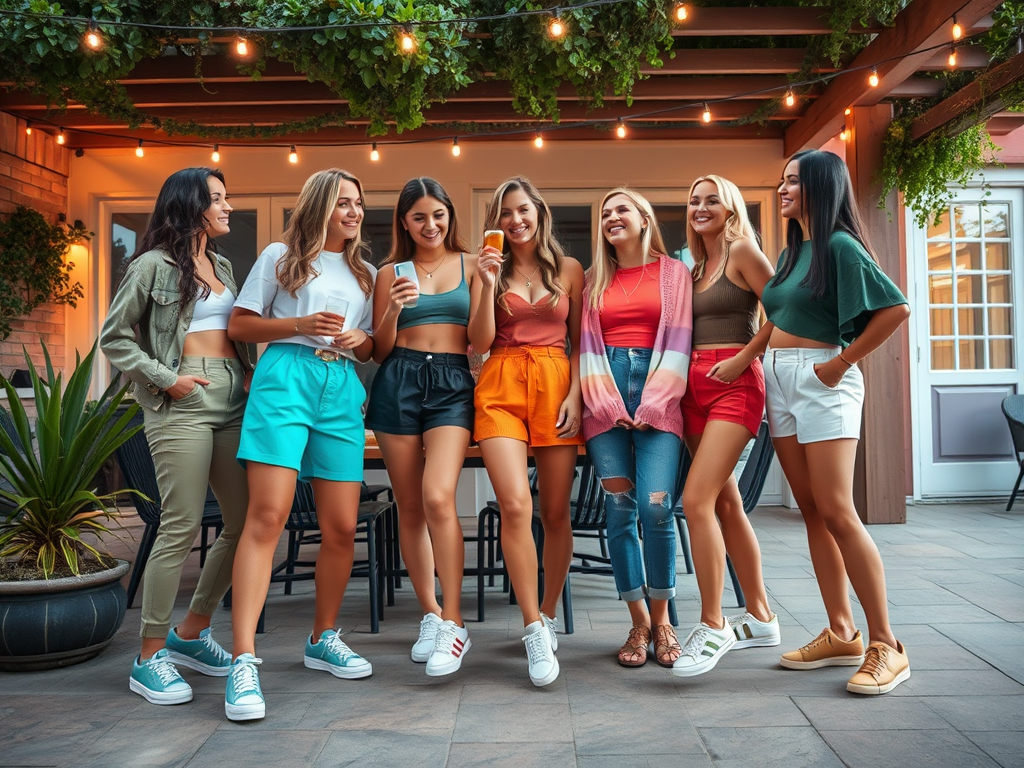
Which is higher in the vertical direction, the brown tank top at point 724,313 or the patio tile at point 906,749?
the brown tank top at point 724,313

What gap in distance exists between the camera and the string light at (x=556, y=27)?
4277 mm

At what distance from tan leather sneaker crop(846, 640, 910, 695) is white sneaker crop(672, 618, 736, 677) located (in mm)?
364

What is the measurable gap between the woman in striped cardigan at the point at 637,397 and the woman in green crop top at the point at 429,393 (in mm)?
423

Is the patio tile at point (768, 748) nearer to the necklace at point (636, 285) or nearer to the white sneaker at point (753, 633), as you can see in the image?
the white sneaker at point (753, 633)

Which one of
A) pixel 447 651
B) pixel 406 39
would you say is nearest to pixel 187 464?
pixel 447 651

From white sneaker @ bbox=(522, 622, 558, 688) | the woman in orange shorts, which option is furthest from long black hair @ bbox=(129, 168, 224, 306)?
white sneaker @ bbox=(522, 622, 558, 688)

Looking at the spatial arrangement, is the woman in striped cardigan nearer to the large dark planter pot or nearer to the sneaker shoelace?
the sneaker shoelace

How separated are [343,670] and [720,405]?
1.43 meters

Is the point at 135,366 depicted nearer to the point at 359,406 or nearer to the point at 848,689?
the point at 359,406

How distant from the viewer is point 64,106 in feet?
16.5

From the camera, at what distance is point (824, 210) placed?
8.29 ft

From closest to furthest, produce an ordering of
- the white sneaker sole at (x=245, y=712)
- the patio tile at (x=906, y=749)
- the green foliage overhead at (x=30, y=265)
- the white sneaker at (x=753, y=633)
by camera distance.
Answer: the patio tile at (x=906, y=749), the white sneaker sole at (x=245, y=712), the white sneaker at (x=753, y=633), the green foliage overhead at (x=30, y=265)

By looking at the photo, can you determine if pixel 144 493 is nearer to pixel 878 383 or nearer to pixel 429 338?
pixel 429 338

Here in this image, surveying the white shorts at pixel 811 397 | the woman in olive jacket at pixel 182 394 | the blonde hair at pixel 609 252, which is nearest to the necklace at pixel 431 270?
the blonde hair at pixel 609 252
